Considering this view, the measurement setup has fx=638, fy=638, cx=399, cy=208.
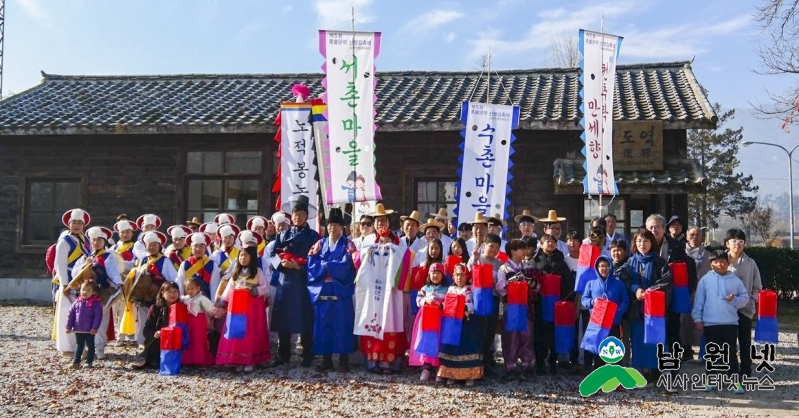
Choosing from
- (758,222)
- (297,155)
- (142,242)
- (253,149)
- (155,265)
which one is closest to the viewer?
(155,265)

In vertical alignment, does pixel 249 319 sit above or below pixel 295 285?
below

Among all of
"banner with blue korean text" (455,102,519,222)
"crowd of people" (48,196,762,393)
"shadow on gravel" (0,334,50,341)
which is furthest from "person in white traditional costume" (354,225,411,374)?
"shadow on gravel" (0,334,50,341)

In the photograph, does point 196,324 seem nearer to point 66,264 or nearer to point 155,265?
point 155,265

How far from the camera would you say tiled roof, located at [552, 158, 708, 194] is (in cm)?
978

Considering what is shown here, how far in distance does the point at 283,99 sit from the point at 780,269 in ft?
34.0

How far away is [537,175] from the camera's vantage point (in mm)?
11156

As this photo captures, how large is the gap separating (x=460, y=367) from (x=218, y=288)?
2671 mm

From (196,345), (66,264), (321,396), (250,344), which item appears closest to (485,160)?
(250,344)

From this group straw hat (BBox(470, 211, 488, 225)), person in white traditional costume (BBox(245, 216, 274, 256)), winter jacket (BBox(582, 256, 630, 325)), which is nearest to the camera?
winter jacket (BBox(582, 256, 630, 325))

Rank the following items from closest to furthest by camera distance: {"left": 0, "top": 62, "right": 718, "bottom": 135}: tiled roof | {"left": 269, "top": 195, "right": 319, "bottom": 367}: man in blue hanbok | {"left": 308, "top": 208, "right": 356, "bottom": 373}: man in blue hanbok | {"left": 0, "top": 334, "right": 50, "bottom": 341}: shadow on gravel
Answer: {"left": 308, "top": 208, "right": 356, "bottom": 373}: man in blue hanbok < {"left": 269, "top": 195, "right": 319, "bottom": 367}: man in blue hanbok < {"left": 0, "top": 334, "right": 50, "bottom": 341}: shadow on gravel < {"left": 0, "top": 62, "right": 718, "bottom": 135}: tiled roof

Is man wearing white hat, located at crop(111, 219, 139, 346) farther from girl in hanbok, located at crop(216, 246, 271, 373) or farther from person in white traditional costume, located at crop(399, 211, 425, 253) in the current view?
person in white traditional costume, located at crop(399, 211, 425, 253)

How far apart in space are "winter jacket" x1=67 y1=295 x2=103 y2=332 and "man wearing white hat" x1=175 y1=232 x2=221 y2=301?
854 mm

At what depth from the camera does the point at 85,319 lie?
21.5 feet

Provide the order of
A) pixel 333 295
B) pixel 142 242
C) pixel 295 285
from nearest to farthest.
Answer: pixel 333 295 < pixel 295 285 < pixel 142 242
